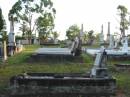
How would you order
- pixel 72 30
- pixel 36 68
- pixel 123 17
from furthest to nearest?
pixel 72 30 < pixel 123 17 < pixel 36 68

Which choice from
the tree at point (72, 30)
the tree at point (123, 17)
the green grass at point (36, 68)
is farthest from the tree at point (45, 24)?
the green grass at point (36, 68)

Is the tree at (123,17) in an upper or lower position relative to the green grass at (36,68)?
upper

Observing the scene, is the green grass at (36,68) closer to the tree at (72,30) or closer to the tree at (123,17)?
the tree at (123,17)

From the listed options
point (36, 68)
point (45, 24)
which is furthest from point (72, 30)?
point (36, 68)

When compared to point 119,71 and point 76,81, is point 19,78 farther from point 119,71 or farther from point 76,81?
point 119,71

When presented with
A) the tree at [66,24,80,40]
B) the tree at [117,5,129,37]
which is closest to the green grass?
the tree at [117,5,129,37]

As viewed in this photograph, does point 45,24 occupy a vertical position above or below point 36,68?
above

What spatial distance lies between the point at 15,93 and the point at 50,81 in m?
0.94

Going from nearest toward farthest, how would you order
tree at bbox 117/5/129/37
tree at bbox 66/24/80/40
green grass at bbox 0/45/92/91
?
1. green grass at bbox 0/45/92/91
2. tree at bbox 117/5/129/37
3. tree at bbox 66/24/80/40

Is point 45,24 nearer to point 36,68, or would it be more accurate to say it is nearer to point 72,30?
point 72,30

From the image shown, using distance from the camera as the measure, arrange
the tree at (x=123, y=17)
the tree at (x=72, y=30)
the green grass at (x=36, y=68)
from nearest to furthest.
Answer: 1. the green grass at (x=36, y=68)
2. the tree at (x=123, y=17)
3. the tree at (x=72, y=30)

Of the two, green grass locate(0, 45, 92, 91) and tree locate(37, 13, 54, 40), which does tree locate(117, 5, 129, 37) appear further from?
green grass locate(0, 45, 92, 91)

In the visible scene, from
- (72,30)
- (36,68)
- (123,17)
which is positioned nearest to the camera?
(36,68)

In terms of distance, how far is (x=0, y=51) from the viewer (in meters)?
27.1
